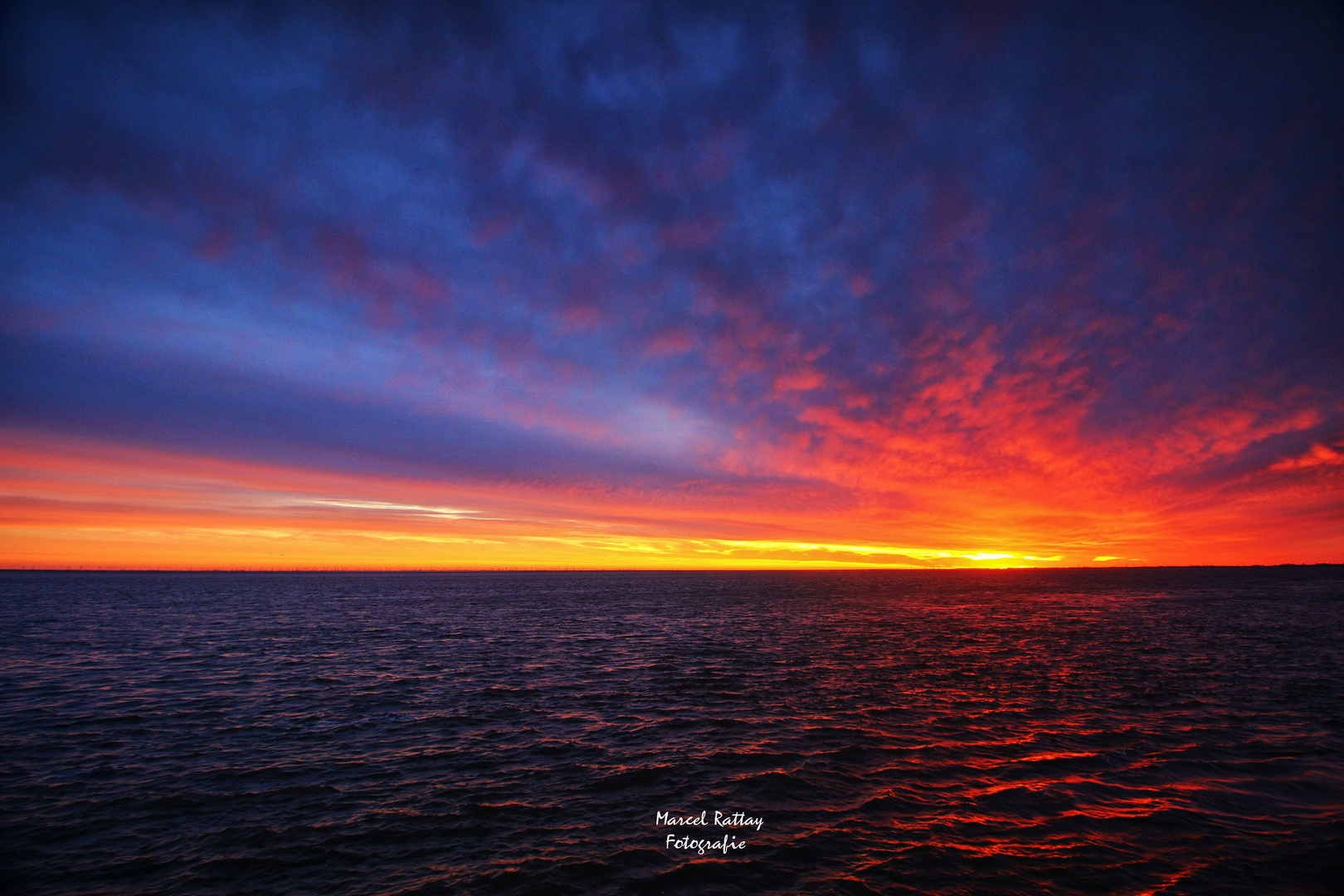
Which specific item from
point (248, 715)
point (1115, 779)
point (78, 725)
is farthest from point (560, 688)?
point (1115, 779)

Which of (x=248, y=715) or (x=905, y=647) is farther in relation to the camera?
(x=905, y=647)

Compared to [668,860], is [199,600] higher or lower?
lower

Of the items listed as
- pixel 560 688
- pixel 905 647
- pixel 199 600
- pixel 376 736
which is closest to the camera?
pixel 376 736

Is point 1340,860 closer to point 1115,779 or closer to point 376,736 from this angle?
point 1115,779

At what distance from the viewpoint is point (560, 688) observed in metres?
29.5

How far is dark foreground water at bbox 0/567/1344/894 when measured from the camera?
12367 mm

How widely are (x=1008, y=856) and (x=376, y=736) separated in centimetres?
2209

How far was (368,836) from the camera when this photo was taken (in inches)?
551

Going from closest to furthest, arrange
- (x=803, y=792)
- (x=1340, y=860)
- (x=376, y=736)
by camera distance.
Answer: (x=1340, y=860) < (x=803, y=792) < (x=376, y=736)

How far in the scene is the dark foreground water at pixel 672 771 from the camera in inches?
487

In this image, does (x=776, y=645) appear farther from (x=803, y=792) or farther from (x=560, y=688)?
(x=803, y=792)

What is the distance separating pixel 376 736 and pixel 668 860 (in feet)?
48.6

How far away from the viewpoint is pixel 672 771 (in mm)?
18078

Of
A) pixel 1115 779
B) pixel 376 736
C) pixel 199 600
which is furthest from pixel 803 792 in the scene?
pixel 199 600
